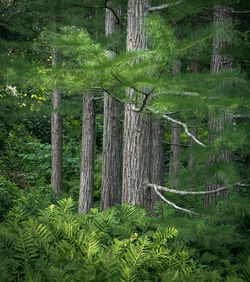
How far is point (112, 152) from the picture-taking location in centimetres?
745

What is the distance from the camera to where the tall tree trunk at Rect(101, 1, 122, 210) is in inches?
287

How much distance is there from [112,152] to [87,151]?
4.55 ft

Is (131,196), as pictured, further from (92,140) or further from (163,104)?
(92,140)

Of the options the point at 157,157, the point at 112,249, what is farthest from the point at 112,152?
the point at 112,249

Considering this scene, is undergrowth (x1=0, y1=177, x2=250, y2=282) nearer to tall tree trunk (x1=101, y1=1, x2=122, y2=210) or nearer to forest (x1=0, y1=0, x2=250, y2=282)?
forest (x1=0, y1=0, x2=250, y2=282)

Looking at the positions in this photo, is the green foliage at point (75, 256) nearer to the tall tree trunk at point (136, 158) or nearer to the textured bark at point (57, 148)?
the tall tree trunk at point (136, 158)

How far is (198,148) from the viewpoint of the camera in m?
3.90

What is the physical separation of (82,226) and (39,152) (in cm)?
1173

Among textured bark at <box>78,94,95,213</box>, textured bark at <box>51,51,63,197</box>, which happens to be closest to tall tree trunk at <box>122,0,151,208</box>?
textured bark at <box>78,94,95,213</box>

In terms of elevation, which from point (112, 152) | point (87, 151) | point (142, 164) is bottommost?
point (87, 151)

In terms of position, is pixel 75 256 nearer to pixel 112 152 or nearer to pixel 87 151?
pixel 112 152

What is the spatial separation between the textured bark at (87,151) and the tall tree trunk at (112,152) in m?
0.92

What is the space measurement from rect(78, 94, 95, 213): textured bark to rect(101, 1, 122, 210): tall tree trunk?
918mm

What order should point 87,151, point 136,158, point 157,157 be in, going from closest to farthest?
1. point 136,158
2. point 87,151
3. point 157,157
